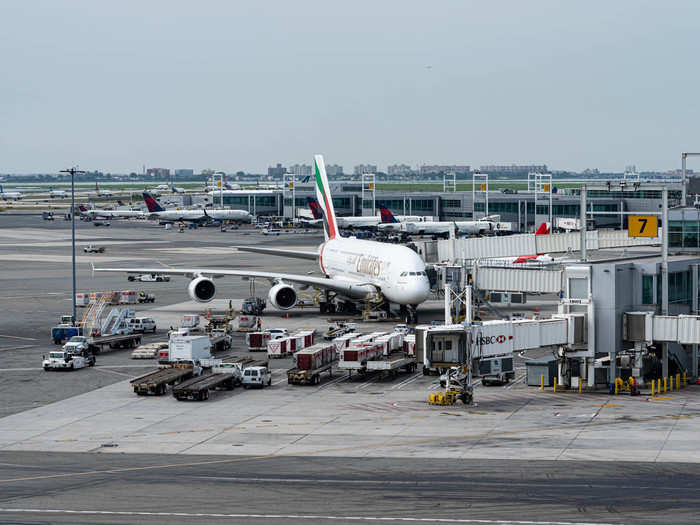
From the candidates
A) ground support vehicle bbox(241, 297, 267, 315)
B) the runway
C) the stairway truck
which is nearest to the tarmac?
the runway

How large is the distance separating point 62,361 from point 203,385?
14045mm

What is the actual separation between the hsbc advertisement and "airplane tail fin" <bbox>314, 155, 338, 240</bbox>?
160ft

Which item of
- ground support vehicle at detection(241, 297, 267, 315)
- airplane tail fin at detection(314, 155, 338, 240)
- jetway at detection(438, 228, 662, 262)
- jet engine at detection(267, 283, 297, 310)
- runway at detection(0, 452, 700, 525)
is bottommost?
runway at detection(0, 452, 700, 525)

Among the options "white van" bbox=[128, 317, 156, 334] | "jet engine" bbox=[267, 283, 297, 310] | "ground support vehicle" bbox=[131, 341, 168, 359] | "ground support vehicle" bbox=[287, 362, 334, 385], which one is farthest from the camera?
"jet engine" bbox=[267, 283, 297, 310]

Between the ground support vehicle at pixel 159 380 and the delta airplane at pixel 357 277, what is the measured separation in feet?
76.9

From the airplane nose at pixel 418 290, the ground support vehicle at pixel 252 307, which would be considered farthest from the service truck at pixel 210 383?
the ground support vehicle at pixel 252 307

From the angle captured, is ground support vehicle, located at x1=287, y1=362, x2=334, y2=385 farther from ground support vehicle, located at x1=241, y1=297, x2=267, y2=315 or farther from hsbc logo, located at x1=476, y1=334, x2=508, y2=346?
ground support vehicle, located at x1=241, y1=297, x2=267, y2=315

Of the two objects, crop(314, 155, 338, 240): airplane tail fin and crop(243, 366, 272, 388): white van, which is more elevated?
crop(314, 155, 338, 240): airplane tail fin

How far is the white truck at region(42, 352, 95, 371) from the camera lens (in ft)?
221

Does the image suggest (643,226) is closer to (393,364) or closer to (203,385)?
(393,364)

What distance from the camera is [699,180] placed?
76.4m

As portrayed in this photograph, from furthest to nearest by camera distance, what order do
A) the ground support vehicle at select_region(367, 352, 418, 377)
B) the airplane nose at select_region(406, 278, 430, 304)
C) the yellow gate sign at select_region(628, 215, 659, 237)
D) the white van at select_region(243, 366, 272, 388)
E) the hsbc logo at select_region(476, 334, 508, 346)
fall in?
the airplane nose at select_region(406, 278, 430, 304) < the yellow gate sign at select_region(628, 215, 659, 237) < the ground support vehicle at select_region(367, 352, 418, 377) < the white van at select_region(243, 366, 272, 388) < the hsbc logo at select_region(476, 334, 508, 346)

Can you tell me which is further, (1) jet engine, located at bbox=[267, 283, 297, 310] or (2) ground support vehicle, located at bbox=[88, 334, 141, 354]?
(1) jet engine, located at bbox=[267, 283, 297, 310]

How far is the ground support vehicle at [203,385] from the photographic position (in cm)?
5747
